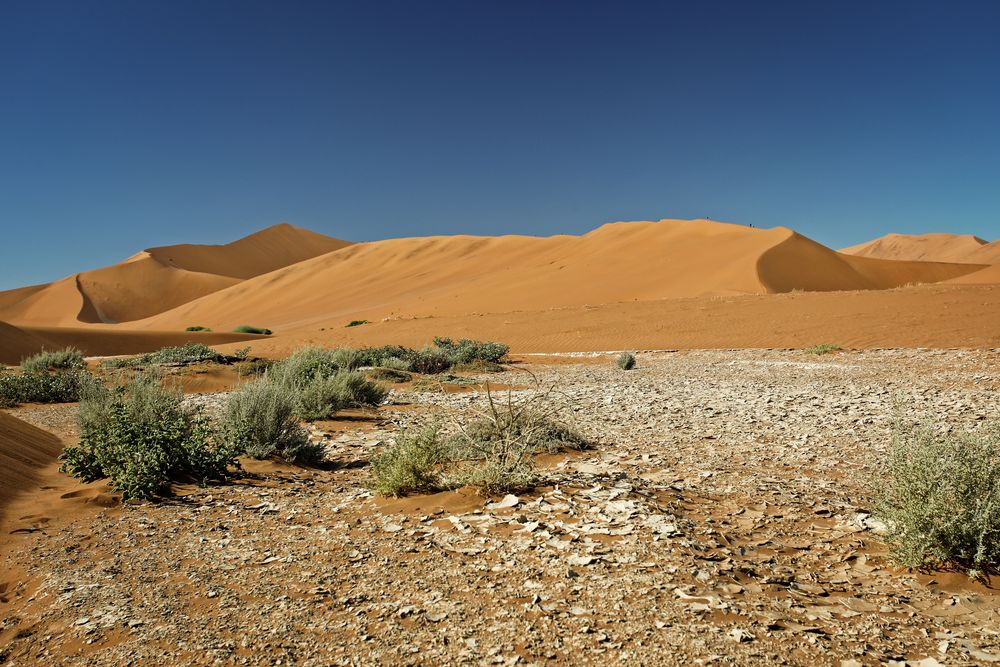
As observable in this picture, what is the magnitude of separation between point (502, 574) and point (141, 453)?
3.25 meters

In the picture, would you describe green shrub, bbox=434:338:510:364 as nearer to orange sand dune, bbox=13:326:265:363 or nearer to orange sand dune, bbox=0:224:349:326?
orange sand dune, bbox=13:326:265:363

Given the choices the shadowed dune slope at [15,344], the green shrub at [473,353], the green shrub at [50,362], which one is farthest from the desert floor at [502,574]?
the shadowed dune slope at [15,344]

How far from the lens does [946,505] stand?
10.2 feet

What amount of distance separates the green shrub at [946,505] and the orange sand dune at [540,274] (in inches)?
1234

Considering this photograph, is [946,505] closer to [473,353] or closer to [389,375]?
[389,375]

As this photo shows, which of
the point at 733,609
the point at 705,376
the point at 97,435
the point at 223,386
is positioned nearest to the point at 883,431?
the point at 733,609

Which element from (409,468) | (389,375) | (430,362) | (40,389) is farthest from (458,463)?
(430,362)

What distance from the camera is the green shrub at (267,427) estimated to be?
19.0ft

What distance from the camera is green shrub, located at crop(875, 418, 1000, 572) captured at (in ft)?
9.98

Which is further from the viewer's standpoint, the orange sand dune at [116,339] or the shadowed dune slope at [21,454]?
the orange sand dune at [116,339]

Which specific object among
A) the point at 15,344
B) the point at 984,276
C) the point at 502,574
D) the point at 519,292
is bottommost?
the point at 502,574

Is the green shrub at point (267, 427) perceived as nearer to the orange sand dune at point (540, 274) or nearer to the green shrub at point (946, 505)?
the green shrub at point (946, 505)

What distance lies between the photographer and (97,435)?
16.9ft

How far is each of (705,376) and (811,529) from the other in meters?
9.42
